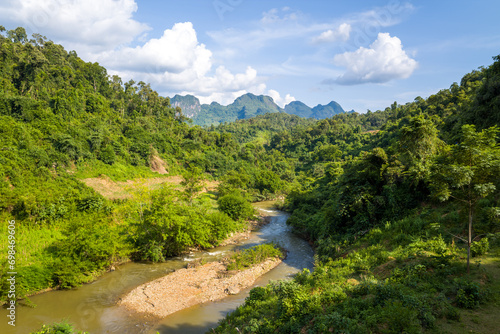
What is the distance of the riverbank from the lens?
16.0 meters

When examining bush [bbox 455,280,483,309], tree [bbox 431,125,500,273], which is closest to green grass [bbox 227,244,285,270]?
bush [bbox 455,280,483,309]

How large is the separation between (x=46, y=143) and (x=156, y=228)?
73.0ft

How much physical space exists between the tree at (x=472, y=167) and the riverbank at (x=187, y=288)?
1504 cm

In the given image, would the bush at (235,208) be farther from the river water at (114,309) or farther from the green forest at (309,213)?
the river water at (114,309)

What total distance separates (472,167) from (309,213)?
25.9 m

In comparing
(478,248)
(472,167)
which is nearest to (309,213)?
Answer: (478,248)

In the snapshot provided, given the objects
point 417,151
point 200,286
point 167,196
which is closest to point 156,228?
point 167,196

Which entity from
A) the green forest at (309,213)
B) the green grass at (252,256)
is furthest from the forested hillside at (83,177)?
the green grass at (252,256)

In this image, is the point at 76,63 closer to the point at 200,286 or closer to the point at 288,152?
the point at 200,286

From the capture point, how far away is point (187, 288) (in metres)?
18.1

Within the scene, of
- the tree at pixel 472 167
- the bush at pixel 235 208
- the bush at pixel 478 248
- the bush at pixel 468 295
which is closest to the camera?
the bush at pixel 468 295

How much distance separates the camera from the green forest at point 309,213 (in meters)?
8.77

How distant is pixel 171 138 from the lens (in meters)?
62.6

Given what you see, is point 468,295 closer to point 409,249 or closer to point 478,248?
point 478,248
